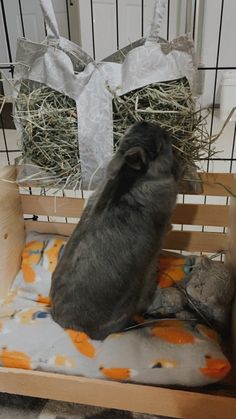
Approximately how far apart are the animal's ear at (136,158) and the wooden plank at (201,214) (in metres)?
0.38

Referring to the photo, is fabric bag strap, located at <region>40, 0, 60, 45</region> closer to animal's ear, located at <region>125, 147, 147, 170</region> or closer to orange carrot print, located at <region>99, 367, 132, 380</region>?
animal's ear, located at <region>125, 147, 147, 170</region>

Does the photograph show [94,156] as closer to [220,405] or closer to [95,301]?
[95,301]

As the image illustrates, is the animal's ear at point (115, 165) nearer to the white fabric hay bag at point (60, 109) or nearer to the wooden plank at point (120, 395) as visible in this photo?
the white fabric hay bag at point (60, 109)

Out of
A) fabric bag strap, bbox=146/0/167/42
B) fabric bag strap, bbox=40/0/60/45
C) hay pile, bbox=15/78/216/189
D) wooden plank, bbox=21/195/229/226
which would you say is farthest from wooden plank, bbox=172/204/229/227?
fabric bag strap, bbox=40/0/60/45

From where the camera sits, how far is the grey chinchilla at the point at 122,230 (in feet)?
2.92

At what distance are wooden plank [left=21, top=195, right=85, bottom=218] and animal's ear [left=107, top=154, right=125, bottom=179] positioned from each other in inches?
14.6

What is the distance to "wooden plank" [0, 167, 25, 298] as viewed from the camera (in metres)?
1.18

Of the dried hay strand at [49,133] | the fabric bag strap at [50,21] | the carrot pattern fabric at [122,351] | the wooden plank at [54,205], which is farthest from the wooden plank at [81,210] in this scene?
the fabric bag strap at [50,21]

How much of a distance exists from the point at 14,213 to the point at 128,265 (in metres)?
0.55

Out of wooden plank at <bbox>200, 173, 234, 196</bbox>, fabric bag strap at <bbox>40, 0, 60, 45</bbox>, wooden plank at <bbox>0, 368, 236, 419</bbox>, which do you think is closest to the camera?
wooden plank at <bbox>0, 368, 236, 419</bbox>

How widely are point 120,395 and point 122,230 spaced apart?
397 millimetres

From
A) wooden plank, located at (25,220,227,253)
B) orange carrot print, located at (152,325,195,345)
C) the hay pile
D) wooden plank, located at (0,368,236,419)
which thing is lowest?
wooden plank, located at (0,368,236,419)

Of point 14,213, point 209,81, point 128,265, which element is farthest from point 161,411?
point 209,81

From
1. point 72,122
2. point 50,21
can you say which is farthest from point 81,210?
point 50,21
